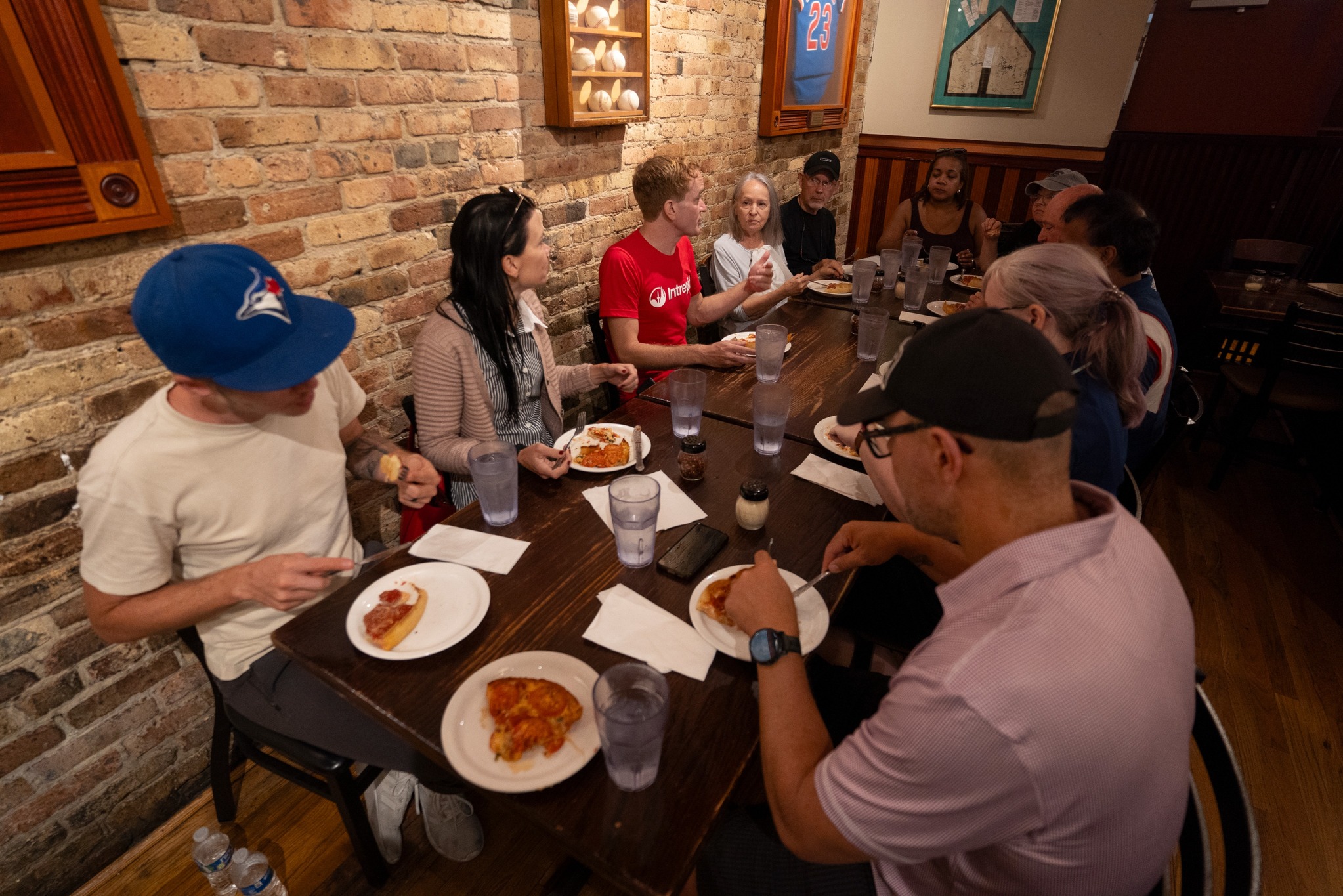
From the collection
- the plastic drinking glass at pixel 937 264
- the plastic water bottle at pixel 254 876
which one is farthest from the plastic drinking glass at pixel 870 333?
the plastic water bottle at pixel 254 876

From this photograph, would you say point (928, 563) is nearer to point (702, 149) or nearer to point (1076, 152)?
point (702, 149)

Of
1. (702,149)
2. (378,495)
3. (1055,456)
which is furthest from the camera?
(702,149)

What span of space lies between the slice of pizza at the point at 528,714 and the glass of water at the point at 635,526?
0.36 m

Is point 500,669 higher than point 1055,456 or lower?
lower

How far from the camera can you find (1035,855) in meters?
0.82

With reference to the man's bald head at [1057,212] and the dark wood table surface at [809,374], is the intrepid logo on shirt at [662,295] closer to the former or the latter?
the dark wood table surface at [809,374]

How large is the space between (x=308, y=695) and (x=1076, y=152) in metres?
6.26

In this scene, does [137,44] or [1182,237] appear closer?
[137,44]

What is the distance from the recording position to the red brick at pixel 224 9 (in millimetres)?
1487

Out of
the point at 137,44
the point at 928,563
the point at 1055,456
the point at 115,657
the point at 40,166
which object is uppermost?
the point at 137,44

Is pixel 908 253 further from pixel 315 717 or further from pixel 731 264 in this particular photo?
pixel 315 717

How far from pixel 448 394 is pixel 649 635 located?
3.62 ft

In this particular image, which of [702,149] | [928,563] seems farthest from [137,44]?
[702,149]


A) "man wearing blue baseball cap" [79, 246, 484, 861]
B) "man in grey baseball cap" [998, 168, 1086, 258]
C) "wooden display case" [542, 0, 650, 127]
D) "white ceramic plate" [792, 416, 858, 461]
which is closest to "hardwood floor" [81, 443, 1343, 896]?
"man wearing blue baseball cap" [79, 246, 484, 861]
